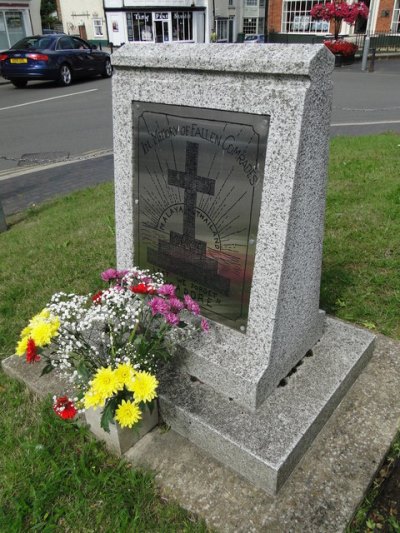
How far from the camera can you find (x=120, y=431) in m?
2.27

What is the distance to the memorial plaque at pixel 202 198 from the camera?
2.11 m

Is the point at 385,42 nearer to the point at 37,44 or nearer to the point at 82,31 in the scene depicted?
the point at 82,31

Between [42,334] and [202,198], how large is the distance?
1.01 m

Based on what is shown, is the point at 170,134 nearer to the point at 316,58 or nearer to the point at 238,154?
the point at 238,154

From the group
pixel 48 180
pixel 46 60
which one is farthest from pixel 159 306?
pixel 46 60

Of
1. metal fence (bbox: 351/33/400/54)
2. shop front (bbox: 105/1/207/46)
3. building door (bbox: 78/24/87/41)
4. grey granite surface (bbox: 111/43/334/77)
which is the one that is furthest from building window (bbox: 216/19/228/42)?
grey granite surface (bbox: 111/43/334/77)

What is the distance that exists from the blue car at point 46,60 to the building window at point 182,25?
2328 centimetres

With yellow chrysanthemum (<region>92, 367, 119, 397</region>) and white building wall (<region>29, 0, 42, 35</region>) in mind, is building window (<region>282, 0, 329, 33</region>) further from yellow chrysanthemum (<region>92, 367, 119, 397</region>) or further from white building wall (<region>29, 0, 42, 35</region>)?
yellow chrysanthemum (<region>92, 367, 119, 397</region>)

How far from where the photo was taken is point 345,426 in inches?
94.1

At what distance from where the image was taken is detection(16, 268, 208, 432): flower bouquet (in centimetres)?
200

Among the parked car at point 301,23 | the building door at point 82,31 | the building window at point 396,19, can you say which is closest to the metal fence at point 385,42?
the building window at point 396,19

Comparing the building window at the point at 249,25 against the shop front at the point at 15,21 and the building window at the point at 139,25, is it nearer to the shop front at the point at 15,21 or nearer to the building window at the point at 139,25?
the building window at the point at 139,25

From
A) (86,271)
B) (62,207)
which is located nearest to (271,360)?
(86,271)

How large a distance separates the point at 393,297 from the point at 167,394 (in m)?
2.02
